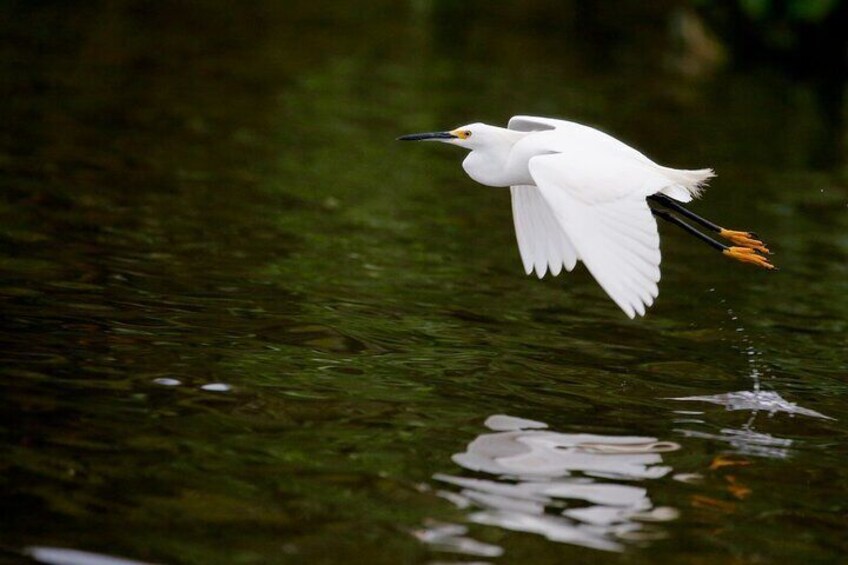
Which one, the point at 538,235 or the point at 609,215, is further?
the point at 538,235

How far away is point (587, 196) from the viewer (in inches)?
241

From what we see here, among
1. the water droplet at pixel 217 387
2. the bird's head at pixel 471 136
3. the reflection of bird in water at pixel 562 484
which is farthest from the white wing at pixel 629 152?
the water droplet at pixel 217 387

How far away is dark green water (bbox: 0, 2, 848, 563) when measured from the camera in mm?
4773

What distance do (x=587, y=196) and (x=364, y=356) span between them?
148 cm

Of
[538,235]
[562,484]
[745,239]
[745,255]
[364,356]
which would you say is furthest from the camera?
[538,235]

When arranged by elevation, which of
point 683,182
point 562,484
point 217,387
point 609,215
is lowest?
point 562,484

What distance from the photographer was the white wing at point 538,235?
7.48m

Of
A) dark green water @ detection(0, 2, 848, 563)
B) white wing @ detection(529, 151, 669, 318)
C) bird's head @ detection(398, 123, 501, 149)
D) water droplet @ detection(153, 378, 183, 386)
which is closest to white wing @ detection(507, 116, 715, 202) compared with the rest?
white wing @ detection(529, 151, 669, 318)

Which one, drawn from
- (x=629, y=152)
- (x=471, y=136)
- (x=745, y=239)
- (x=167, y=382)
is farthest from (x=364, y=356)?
(x=745, y=239)

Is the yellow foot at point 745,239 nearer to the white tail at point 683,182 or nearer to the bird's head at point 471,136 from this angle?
the white tail at point 683,182

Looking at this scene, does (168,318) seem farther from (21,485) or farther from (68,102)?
(68,102)

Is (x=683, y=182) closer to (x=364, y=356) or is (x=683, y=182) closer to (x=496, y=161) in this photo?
(x=496, y=161)

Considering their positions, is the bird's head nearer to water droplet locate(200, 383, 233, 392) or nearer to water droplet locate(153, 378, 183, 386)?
water droplet locate(200, 383, 233, 392)

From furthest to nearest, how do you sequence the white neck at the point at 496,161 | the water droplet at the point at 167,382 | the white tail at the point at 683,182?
the white neck at the point at 496,161, the white tail at the point at 683,182, the water droplet at the point at 167,382
